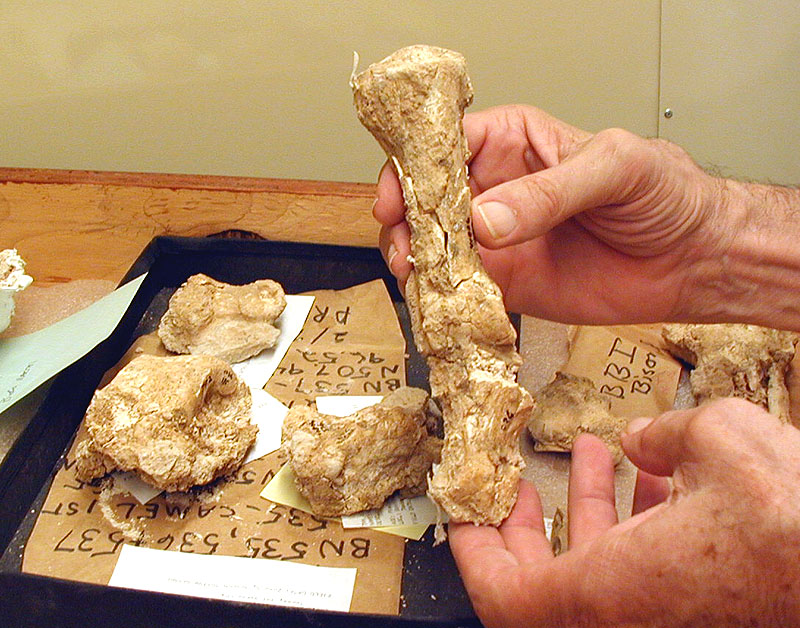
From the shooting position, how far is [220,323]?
1.74 m

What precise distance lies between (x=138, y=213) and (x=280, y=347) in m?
0.54

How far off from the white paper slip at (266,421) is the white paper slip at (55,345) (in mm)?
328

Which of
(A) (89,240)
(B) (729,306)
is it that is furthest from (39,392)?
(B) (729,306)

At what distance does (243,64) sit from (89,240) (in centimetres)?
58

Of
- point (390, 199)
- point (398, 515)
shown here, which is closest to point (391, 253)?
point (390, 199)

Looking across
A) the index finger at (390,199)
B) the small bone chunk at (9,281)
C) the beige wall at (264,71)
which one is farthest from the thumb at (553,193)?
the small bone chunk at (9,281)

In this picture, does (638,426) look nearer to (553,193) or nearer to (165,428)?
(553,193)

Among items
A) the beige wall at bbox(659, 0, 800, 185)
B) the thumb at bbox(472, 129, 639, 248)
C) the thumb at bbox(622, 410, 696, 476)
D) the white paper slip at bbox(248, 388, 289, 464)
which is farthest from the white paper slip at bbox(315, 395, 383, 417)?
the beige wall at bbox(659, 0, 800, 185)

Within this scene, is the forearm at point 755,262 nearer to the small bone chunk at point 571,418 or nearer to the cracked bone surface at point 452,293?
the small bone chunk at point 571,418

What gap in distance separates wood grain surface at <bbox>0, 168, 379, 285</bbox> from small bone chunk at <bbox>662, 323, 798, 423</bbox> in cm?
80

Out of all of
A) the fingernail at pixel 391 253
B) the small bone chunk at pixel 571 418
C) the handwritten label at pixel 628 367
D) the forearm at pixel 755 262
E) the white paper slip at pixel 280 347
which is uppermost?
the fingernail at pixel 391 253

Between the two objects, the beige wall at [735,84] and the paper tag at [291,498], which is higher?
the beige wall at [735,84]

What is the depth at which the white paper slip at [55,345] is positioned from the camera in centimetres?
154

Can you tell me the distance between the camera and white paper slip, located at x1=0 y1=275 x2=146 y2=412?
154 centimetres
